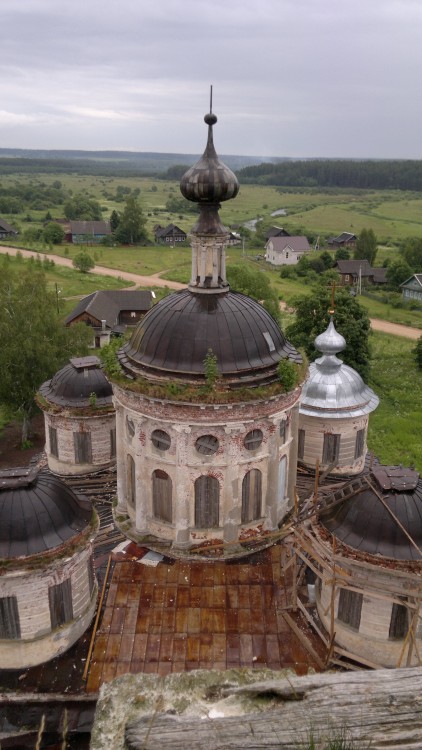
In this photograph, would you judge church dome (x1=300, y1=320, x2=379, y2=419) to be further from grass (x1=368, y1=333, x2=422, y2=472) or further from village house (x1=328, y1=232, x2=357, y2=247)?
village house (x1=328, y1=232, x2=357, y2=247)

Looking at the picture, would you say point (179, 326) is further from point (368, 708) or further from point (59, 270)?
point (59, 270)

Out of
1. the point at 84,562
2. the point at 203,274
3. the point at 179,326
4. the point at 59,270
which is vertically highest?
the point at 203,274

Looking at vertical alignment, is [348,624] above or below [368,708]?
below

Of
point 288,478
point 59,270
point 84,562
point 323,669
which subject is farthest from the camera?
point 59,270

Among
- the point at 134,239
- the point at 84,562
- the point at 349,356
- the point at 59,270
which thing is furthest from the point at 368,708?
the point at 134,239

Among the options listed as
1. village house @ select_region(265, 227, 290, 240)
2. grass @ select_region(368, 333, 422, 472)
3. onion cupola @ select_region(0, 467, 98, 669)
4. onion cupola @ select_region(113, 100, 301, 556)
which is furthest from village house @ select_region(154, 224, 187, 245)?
onion cupola @ select_region(0, 467, 98, 669)

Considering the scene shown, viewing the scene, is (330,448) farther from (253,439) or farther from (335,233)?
(335,233)
